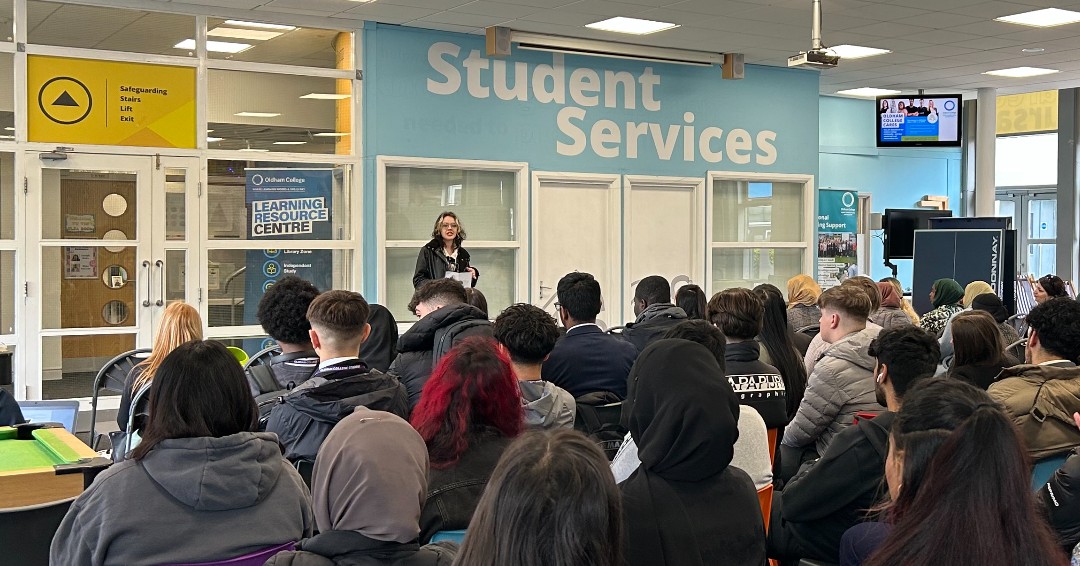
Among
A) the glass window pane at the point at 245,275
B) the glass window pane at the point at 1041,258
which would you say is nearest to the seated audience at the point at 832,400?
the glass window pane at the point at 245,275

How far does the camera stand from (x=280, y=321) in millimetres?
4055

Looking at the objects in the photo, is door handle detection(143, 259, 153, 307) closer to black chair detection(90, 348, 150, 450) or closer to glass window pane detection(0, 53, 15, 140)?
glass window pane detection(0, 53, 15, 140)

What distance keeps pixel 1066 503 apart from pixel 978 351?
1626mm

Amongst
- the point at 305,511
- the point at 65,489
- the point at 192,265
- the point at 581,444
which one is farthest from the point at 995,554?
the point at 192,265

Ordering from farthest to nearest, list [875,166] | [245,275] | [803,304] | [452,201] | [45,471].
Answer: [875,166], [452,201], [245,275], [803,304], [45,471]

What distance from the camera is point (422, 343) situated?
444cm

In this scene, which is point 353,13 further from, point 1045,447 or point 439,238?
point 1045,447

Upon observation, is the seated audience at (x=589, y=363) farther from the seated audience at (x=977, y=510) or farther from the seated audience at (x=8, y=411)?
the seated audience at (x=977, y=510)

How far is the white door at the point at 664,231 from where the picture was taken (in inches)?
410

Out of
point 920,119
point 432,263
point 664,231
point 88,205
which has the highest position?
point 920,119

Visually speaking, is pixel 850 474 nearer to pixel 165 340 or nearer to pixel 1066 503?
pixel 1066 503

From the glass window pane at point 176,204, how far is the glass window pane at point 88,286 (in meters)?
0.34

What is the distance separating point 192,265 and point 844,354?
5.67m

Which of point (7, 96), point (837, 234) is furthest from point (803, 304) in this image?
point (837, 234)
